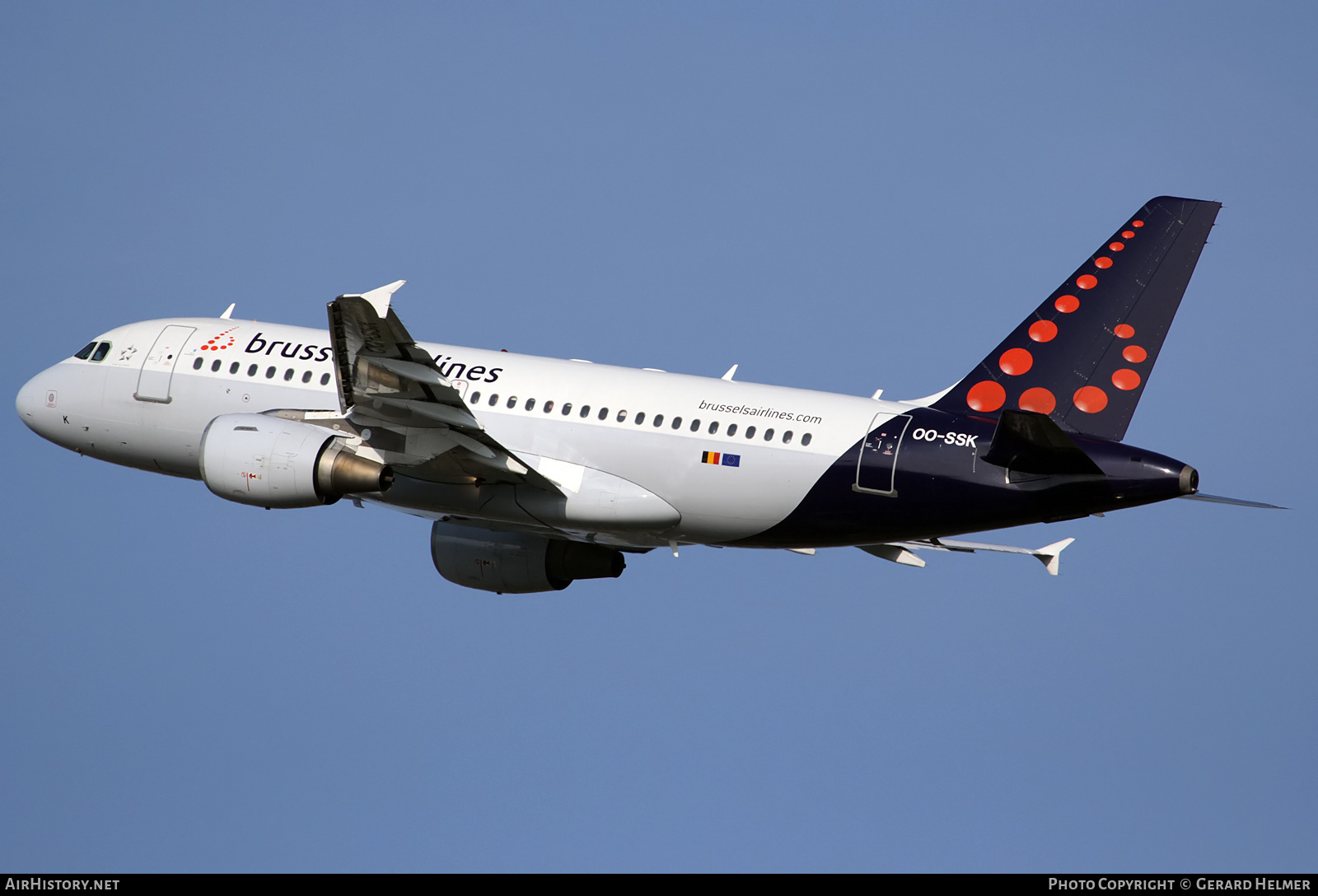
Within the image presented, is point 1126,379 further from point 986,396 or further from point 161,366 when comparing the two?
point 161,366

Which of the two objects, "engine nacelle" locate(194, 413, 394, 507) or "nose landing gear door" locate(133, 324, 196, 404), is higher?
"nose landing gear door" locate(133, 324, 196, 404)

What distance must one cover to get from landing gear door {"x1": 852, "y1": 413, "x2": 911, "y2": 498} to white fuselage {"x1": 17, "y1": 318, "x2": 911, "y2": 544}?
1.06ft

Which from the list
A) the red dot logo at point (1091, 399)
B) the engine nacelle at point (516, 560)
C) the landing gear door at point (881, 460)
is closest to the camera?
the red dot logo at point (1091, 399)

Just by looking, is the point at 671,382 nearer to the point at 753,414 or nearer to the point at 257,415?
the point at 753,414

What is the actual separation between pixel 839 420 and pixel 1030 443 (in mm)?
3958

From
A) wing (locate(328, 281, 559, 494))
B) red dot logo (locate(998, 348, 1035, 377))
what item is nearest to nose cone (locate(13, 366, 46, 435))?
wing (locate(328, 281, 559, 494))

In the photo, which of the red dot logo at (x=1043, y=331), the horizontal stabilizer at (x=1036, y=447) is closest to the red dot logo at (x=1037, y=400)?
the red dot logo at (x=1043, y=331)

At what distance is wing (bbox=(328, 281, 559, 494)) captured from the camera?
3025cm

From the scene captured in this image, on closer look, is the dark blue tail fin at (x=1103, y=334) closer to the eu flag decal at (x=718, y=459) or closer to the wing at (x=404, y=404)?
the eu flag decal at (x=718, y=459)

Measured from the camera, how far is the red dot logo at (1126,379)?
3173cm

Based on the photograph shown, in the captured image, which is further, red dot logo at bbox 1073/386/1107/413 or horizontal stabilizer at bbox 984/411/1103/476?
red dot logo at bbox 1073/386/1107/413

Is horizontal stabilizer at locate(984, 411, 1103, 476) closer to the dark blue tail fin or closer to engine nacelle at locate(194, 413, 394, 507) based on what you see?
the dark blue tail fin

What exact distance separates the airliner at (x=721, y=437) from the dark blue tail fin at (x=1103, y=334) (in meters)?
0.03
